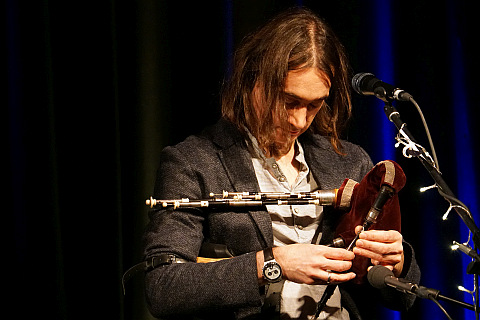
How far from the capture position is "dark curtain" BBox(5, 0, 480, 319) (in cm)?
185

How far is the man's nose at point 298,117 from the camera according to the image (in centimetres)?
149

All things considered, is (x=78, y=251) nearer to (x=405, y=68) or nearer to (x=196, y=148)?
(x=196, y=148)

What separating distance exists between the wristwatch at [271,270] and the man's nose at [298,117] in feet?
1.23

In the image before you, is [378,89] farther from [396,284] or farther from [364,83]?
[396,284]

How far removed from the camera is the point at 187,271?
1.32 meters

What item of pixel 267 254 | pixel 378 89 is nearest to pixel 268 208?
pixel 267 254

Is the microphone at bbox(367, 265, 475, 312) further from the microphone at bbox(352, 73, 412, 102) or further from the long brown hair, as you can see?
the long brown hair

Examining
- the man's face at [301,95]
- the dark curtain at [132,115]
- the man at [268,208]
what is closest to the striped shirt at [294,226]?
the man at [268,208]

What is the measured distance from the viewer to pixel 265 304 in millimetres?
1380

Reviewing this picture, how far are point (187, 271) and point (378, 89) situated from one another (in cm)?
59

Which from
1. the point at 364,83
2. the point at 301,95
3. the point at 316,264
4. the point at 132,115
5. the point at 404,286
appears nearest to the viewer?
the point at 404,286

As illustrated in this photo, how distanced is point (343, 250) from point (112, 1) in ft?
3.78

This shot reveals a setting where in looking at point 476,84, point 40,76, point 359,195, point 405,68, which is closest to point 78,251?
point 40,76

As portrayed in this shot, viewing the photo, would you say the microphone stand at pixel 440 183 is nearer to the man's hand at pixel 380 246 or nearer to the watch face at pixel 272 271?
the man's hand at pixel 380 246
